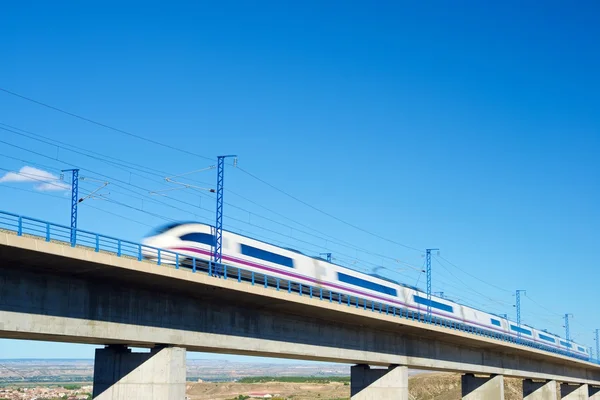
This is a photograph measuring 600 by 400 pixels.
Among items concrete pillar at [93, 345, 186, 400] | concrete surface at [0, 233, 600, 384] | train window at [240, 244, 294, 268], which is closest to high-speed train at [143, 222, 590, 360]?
train window at [240, 244, 294, 268]

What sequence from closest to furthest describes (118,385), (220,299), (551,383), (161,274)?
(161,274), (118,385), (220,299), (551,383)

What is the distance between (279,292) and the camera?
120ft

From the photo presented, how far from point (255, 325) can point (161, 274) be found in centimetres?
1014

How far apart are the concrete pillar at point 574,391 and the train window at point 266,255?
6242 centimetres

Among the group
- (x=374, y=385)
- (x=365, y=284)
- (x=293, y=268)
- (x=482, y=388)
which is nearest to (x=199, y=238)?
(x=293, y=268)

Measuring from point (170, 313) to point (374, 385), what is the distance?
22882 mm

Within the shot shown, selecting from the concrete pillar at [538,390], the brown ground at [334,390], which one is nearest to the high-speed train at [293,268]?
the concrete pillar at [538,390]

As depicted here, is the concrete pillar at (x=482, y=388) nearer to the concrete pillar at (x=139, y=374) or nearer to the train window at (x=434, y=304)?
the train window at (x=434, y=304)

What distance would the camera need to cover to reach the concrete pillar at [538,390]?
83438 millimetres

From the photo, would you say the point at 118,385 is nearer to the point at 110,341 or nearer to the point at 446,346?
the point at 110,341

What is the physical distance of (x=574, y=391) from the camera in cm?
9831

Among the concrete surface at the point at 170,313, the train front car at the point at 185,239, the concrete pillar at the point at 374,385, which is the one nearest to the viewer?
the concrete surface at the point at 170,313

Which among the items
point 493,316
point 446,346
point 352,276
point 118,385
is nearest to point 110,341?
point 118,385

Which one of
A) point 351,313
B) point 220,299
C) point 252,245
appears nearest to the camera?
point 220,299
